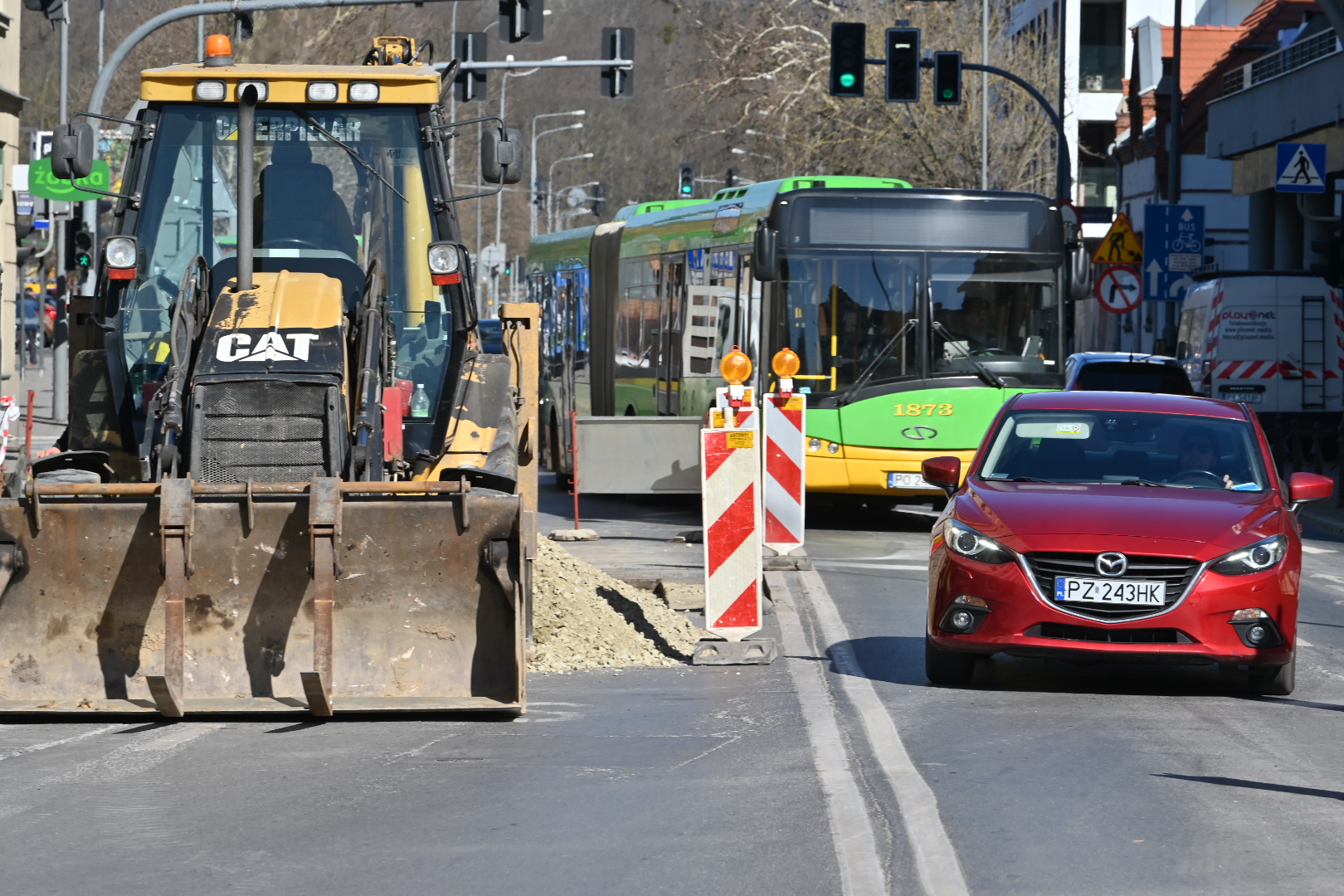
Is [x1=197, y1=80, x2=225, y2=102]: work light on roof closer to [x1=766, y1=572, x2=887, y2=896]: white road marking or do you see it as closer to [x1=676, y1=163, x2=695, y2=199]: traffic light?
[x1=766, y1=572, x2=887, y2=896]: white road marking

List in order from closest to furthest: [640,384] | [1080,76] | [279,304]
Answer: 1. [279,304]
2. [640,384]
3. [1080,76]

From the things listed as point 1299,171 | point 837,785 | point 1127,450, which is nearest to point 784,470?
point 1127,450

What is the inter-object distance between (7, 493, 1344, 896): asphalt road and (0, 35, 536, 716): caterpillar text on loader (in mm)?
→ 336

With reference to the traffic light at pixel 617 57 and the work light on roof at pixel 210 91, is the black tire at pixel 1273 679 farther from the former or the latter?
the traffic light at pixel 617 57

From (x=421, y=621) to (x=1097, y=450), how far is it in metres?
4.07

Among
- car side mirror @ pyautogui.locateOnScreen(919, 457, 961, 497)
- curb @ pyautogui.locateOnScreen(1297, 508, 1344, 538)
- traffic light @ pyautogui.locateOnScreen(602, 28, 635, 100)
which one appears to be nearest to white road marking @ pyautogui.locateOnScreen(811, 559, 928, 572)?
car side mirror @ pyautogui.locateOnScreen(919, 457, 961, 497)

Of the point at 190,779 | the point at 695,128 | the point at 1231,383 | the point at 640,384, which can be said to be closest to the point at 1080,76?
the point at 695,128

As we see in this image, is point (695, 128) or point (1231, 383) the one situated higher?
point (695, 128)

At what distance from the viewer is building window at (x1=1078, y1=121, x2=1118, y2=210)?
66938 millimetres

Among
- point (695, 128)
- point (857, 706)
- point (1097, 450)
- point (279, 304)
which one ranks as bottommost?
point (857, 706)

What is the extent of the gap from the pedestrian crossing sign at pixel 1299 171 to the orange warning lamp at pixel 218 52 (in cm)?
1850

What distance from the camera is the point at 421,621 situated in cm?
888

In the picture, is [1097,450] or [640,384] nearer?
[1097,450]

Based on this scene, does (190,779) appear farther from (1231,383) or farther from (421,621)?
(1231,383)
